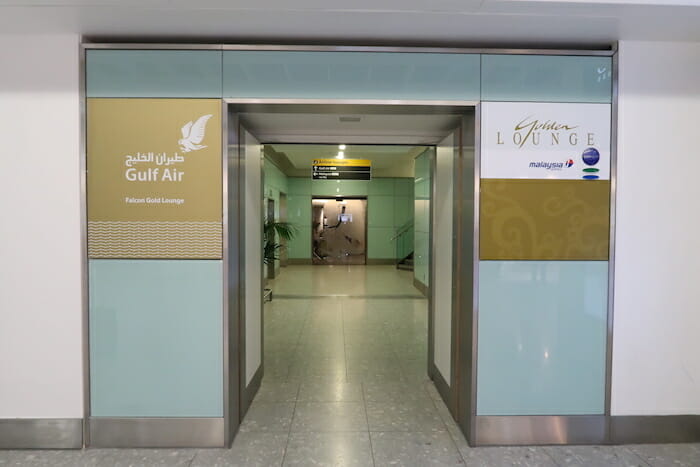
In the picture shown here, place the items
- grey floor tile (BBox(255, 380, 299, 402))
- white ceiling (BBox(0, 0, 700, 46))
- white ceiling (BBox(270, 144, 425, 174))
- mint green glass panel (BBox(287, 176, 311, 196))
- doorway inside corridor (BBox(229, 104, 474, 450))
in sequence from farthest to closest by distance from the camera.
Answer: mint green glass panel (BBox(287, 176, 311, 196)), white ceiling (BBox(270, 144, 425, 174)), grey floor tile (BBox(255, 380, 299, 402)), doorway inside corridor (BBox(229, 104, 474, 450)), white ceiling (BBox(0, 0, 700, 46))

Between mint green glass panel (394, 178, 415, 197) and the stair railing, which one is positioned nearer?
the stair railing

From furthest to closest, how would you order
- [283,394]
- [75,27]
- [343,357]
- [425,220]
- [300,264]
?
[300,264] < [425,220] < [343,357] < [283,394] < [75,27]

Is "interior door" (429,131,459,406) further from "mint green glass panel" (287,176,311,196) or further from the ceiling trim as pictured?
"mint green glass panel" (287,176,311,196)

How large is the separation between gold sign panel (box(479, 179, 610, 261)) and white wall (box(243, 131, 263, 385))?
1.89 metres

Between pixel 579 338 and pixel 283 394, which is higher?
pixel 579 338

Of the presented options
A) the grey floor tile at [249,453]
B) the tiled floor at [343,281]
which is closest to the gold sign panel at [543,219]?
the grey floor tile at [249,453]

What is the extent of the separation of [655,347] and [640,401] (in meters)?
0.41

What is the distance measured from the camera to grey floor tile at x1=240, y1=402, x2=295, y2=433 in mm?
2865

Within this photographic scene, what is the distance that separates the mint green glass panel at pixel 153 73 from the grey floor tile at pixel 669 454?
153 inches

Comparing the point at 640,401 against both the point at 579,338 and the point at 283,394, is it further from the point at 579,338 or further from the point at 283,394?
the point at 283,394

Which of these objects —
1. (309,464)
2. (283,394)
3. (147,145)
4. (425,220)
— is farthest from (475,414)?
(425,220)

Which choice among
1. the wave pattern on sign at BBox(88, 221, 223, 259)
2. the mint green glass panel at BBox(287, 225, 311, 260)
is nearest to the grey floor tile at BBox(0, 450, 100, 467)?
the wave pattern on sign at BBox(88, 221, 223, 259)

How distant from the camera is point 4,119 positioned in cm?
254

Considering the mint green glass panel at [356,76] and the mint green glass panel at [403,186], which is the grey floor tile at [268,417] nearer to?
the mint green glass panel at [356,76]
